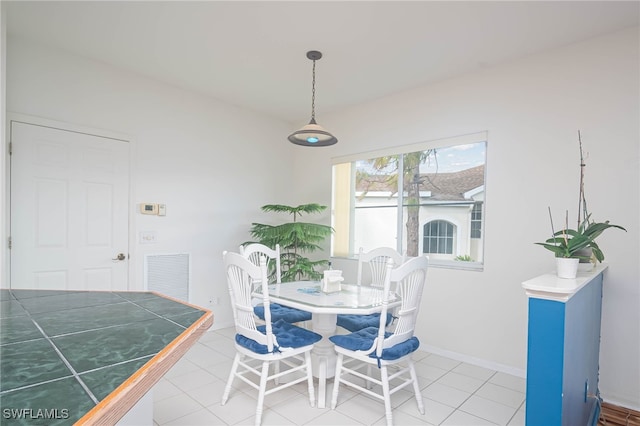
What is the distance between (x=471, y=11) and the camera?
2.31m

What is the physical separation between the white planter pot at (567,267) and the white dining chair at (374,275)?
113cm

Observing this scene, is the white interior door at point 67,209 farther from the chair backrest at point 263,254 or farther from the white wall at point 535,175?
the white wall at point 535,175

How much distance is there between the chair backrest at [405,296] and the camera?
6.82 feet

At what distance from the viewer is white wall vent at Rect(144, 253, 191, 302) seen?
3523 millimetres

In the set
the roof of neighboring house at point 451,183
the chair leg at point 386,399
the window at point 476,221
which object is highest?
the roof of neighboring house at point 451,183

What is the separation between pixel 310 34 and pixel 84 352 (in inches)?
99.5

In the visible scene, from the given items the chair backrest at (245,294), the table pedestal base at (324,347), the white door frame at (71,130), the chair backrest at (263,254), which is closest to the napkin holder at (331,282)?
the table pedestal base at (324,347)

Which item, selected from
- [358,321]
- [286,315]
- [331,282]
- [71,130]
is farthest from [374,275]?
[71,130]

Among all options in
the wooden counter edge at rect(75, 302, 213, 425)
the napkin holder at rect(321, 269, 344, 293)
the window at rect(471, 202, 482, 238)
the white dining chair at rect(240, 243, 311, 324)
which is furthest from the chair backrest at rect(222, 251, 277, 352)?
the window at rect(471, 202, 482, 238)

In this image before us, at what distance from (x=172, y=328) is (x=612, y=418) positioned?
2.88 meters

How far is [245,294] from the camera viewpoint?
7.40ft

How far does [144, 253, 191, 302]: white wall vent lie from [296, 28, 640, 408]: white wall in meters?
2.57

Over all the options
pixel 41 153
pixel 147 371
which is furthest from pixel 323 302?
pixel 41 153

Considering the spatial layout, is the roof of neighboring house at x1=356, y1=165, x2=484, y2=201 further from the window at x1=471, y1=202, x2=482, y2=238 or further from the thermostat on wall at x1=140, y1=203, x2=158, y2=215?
the thermostat on wall at x1=140, y1=203, x2=158, y2=215
